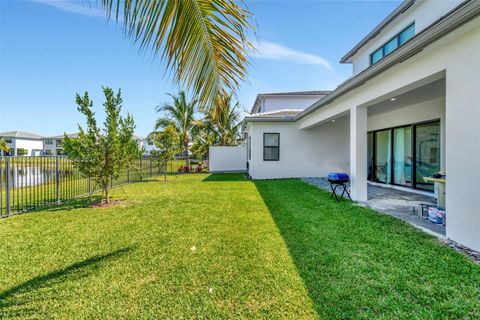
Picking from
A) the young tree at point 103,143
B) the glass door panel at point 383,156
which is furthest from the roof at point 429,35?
the young tree at point 103,143

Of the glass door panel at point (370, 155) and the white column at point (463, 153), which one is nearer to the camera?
the white column at point (463, 153)

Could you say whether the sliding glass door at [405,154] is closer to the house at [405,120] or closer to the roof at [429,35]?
the house at [405,120]

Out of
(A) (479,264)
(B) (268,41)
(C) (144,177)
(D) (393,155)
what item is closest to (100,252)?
(B) (268,41)

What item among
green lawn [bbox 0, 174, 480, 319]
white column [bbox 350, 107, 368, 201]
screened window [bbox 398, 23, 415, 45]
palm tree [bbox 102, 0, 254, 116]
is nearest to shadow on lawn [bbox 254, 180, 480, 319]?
green lawn [bbox 0, 174, 480, 319]

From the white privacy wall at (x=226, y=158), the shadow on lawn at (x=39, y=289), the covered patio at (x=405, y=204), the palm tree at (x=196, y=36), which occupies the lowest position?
the shadow on lawn at (x=39, y=289)

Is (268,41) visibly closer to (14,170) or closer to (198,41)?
(198,41)

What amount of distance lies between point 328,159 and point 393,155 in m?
4.05

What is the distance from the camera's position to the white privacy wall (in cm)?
1927

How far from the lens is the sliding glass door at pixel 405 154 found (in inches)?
322

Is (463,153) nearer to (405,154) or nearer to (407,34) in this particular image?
(405,154)

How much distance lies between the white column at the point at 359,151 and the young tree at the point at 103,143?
693cm

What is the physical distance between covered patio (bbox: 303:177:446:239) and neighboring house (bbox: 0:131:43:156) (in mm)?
60292

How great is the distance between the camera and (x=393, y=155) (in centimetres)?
1000

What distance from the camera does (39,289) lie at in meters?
2.95
